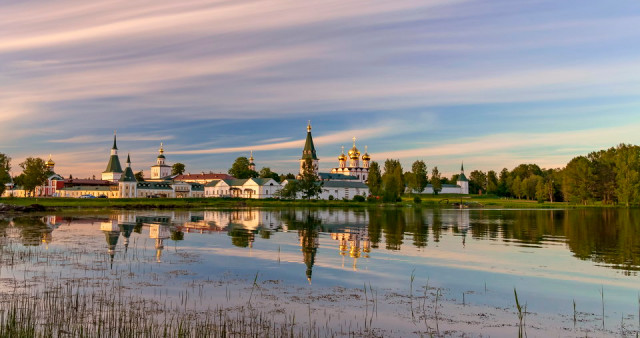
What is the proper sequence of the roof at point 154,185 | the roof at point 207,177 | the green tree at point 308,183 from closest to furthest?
the green tree at point 308,183
the roof at point 154,185
the roof at point 207,177

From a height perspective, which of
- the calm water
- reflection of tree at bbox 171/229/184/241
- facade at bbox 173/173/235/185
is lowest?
the calm water

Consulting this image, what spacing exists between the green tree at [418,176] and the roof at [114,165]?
96330mm

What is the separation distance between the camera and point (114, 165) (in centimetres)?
17162

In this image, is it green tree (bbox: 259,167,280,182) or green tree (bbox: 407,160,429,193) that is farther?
green tree (bbox: 259,167,280,182)

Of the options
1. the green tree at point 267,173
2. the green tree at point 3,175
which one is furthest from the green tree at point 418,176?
the green tree at point 3,175

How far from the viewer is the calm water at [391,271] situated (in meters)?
15.1

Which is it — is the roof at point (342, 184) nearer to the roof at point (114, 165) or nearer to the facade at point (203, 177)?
the facade at point (203, 177)

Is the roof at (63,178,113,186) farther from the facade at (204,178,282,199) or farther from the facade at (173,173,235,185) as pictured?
the facade at (204,178,282,199)

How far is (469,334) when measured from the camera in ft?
42.4

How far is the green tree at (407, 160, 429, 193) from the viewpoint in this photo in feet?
520

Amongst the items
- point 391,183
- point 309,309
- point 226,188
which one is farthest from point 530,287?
point 226,188

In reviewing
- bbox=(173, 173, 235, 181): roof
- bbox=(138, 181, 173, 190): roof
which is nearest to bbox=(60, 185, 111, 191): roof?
bbox=(138, 181, 173, 190): roof

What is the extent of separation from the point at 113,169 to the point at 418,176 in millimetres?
100713

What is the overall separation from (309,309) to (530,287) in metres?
9.06
